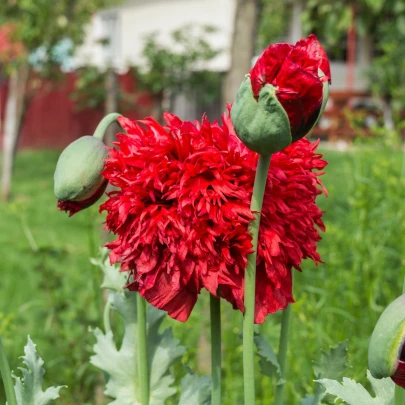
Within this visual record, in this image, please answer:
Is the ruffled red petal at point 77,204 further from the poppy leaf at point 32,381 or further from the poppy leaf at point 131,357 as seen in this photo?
the poppy leaf at point 131,357

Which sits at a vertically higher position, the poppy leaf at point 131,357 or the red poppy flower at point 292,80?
the red poppy flower at point 292,80

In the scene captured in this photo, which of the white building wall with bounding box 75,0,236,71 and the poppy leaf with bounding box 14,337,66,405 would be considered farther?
the white building wall with bounding box 75,0,236,71

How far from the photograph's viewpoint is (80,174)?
1.01 metres

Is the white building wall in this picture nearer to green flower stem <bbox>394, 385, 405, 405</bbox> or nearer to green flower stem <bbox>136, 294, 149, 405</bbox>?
green flower stem <bbox>136, 294, 149, 405</bbox>

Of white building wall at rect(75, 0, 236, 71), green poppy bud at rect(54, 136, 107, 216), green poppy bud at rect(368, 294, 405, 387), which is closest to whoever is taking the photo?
green poppy bud at rect(368, 294, 405, 387)

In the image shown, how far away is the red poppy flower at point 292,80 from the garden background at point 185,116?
533 millimetres

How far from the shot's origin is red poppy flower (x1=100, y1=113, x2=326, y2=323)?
3.05 ft

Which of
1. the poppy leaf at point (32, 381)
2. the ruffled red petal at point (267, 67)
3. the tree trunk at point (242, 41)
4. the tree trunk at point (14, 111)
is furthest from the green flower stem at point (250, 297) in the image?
the tree trunk at point (14, 111)

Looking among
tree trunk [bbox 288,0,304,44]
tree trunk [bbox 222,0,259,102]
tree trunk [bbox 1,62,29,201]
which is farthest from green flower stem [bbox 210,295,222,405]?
tree trunk [bbox 288,0,304,44]

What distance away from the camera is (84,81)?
1268 cm

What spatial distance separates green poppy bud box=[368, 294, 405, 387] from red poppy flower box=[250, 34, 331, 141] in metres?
0.22

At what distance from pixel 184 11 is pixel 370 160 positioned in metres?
13.3

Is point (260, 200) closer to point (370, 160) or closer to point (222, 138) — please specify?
point (222, 138)

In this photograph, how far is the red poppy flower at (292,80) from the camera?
2.62 ft
